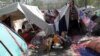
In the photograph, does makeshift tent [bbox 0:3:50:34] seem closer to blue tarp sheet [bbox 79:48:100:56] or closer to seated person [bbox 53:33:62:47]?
seated person [bbox 53:33:62:47]

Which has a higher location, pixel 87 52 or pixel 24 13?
pixel 24 13

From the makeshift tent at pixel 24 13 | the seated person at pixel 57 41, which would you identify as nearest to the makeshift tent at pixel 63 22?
the makeshift tent at pixel 24 13

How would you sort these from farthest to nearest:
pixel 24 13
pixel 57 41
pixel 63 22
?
1. pixel 63 22
2. pixel 24 13
3. pixel 57 41

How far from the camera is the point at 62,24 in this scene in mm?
13336

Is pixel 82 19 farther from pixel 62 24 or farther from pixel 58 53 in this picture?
pixel 58 53

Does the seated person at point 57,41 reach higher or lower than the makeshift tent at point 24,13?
lower

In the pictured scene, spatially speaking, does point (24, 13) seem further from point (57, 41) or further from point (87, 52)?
point (87, 52)

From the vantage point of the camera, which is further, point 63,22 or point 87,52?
point 63,22

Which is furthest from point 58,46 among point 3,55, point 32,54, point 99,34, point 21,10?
point 3,55

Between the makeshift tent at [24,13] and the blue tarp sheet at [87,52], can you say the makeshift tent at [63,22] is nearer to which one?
the makeshift tent at [24,13]

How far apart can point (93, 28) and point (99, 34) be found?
0.95m

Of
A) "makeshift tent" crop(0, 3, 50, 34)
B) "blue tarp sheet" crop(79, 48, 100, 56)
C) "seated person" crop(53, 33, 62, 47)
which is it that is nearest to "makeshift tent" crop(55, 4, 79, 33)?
"makeshift tent" crop(0, 3, 50, 34)

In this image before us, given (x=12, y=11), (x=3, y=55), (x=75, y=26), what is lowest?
(x=75, y=26)

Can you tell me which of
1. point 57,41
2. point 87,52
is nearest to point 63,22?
point 57,41
